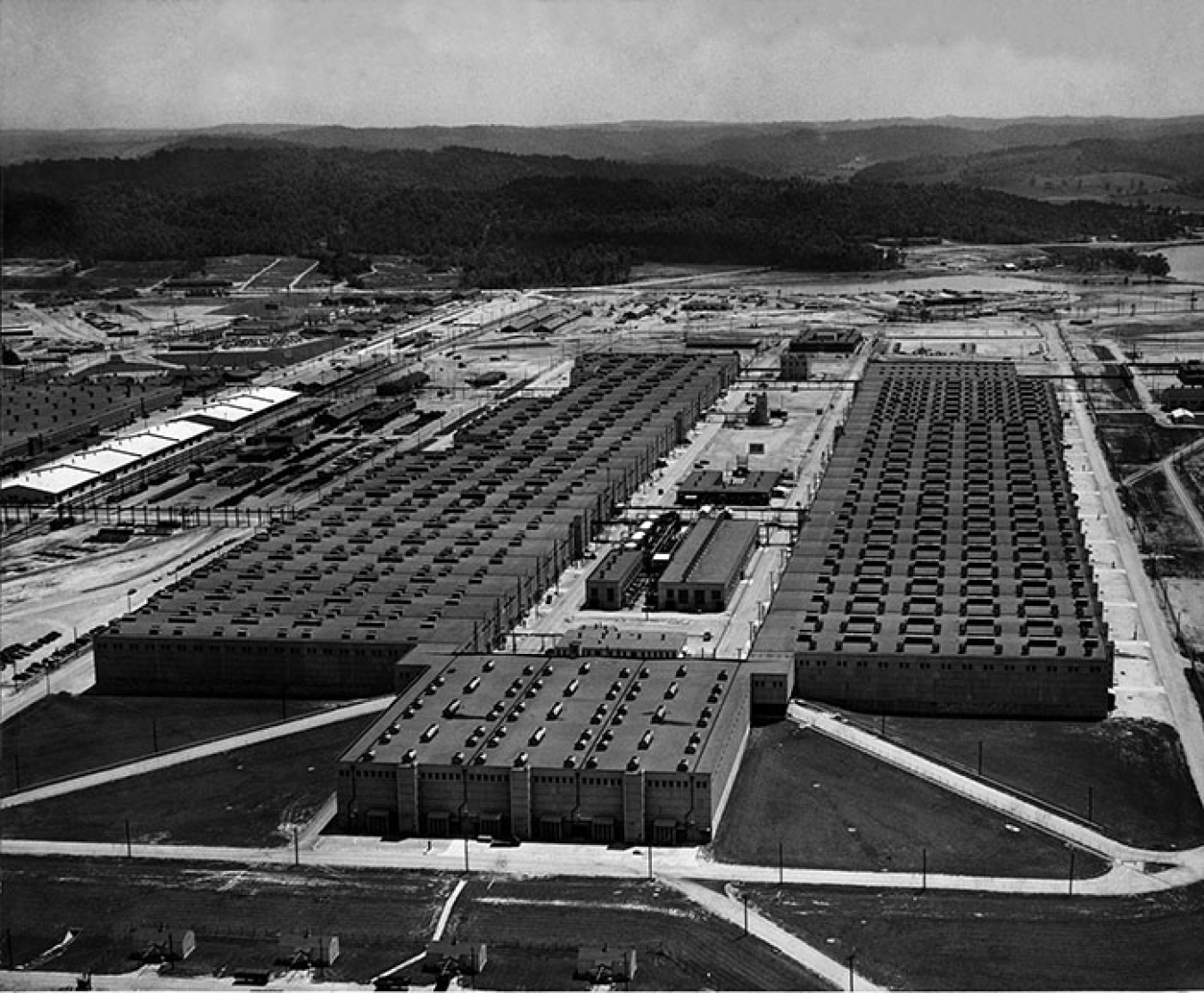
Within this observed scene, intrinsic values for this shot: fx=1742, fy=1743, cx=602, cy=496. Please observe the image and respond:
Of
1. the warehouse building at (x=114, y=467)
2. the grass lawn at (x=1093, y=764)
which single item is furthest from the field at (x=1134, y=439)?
the warehouse building at (x=114, y=467)

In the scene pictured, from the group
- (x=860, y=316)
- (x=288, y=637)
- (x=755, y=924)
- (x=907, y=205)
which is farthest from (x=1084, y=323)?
(x=755, y=924)

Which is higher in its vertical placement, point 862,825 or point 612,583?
point 612,583

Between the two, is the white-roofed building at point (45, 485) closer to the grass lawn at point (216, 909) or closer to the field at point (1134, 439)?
the grass lawn at point (216, 909)

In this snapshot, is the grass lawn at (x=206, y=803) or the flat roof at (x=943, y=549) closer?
the grass lawn at (x=206, y=803)

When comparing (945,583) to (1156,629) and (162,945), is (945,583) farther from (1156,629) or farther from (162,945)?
(162,945)

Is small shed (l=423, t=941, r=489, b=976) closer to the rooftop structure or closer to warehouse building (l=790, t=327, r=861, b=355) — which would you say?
the rooftop structure

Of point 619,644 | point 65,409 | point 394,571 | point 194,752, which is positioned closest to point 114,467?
point 65,409

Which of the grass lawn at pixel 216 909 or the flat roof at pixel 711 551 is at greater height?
the flat roof at pixel 711 551
